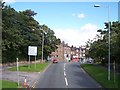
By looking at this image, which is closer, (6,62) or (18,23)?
(6,62)

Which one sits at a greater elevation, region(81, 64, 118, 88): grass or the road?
region(81, 64, 118, 88): grass

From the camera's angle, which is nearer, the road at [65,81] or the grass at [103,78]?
the grass at [103,78]

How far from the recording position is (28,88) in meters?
29.6

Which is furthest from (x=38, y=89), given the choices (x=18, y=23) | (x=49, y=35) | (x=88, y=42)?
(x=49, y=35)

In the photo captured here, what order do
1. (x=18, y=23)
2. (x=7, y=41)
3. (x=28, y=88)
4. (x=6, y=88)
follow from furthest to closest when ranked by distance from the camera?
(x=18, y=23), (x=7, y=41), (x=28, y=88), (x=6, y=88)

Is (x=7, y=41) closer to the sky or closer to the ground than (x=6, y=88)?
closer to the sky

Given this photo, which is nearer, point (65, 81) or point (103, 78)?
point (65, 81)

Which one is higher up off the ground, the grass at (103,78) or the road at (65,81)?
the grass at (103,78)

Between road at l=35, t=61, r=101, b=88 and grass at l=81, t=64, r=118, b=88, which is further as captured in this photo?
road at l=35, t=61, r=101, b=88

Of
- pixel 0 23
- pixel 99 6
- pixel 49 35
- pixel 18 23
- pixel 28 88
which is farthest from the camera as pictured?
pixel 49 35

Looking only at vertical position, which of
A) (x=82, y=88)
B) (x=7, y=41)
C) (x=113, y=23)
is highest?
(x=113, y=23)

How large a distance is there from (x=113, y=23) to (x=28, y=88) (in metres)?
39.9

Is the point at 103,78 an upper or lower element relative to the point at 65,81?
upper

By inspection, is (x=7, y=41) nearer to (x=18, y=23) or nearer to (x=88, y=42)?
(x=18, y=23)
